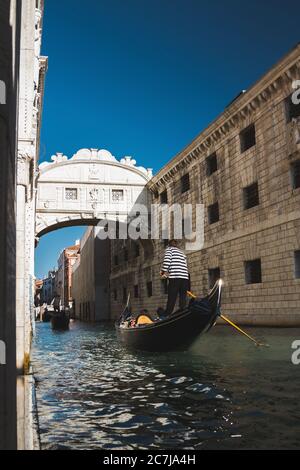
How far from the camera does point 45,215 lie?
19875 mm

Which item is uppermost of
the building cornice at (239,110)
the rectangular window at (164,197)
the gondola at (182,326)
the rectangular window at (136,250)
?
the building cornice at (239,110)

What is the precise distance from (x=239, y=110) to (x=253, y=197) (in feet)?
8.55

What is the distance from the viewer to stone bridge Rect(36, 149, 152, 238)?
1983cm

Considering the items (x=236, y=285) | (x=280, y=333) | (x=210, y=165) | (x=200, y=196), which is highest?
(x=210, y=165)

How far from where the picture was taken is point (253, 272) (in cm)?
1250

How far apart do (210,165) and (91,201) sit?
6861mm

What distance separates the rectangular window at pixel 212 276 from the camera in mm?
14461

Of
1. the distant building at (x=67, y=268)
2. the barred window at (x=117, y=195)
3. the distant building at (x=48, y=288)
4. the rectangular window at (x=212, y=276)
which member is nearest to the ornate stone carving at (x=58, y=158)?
the barred window at (x=117, y=195)

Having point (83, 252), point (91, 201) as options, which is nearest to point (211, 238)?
point (91, 201)

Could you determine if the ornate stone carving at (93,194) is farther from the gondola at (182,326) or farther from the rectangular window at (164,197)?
the gondola at (182,326)

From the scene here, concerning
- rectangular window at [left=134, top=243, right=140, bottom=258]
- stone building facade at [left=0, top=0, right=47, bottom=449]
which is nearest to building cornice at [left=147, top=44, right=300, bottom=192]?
rectangular window at [left=134, top=243, right=140, bottom=258]

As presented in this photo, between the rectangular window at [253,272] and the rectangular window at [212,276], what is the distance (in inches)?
70.9

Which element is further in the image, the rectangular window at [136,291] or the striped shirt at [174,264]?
the rectangular window at [136,291]
